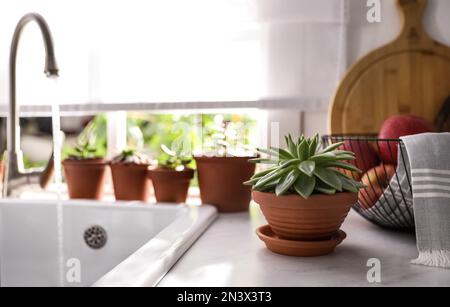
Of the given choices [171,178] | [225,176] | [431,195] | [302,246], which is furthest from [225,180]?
[431,195]

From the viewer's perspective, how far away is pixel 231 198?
3.16ft

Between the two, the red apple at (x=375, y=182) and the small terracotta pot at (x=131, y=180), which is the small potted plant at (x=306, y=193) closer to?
the red apple at (x=375, y=182)

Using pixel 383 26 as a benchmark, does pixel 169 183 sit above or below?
below

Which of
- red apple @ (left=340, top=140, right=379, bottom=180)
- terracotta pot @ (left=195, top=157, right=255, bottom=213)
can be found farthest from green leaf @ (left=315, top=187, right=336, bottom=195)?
terracotta pot @ (left=195, top=157, right=255, bottom=213)

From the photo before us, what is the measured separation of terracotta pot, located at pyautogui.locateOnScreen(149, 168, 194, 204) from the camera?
97 cm

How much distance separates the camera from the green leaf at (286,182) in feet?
1.98

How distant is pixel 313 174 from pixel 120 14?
0.79 metres

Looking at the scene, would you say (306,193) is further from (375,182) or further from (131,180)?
(131,180)

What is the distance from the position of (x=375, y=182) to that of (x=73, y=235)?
0.68 metres

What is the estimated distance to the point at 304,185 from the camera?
0.61 metres

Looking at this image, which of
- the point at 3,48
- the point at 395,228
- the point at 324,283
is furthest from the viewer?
the point at 3,48

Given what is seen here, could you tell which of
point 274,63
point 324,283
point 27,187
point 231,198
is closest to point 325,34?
point 274,63

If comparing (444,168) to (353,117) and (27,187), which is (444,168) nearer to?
(353,117)

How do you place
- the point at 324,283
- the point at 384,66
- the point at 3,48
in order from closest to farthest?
the point at 324,283
the point at 384,66
the point at 3,48
